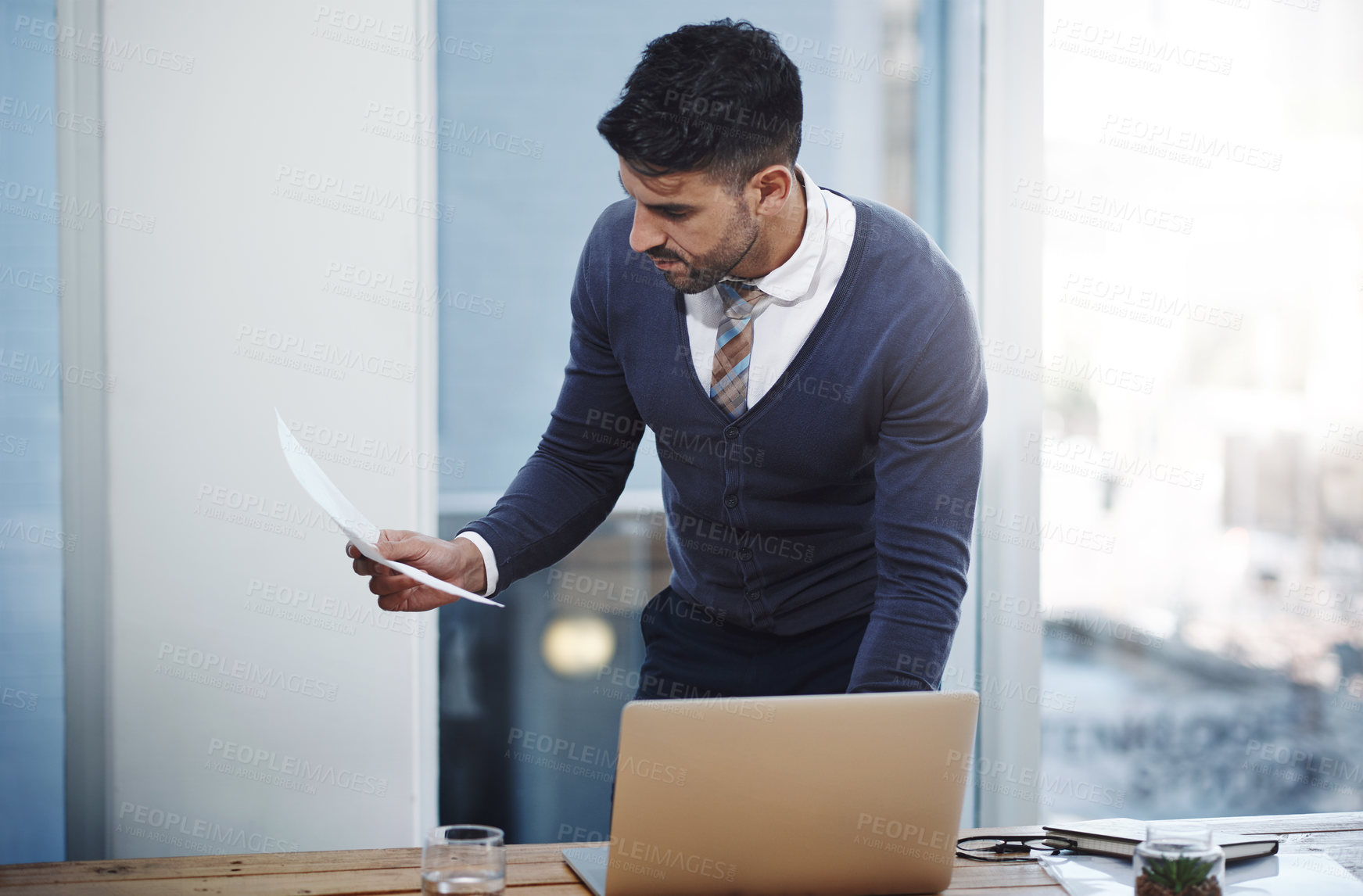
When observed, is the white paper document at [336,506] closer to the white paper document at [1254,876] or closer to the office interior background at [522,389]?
the white paper document at [1254,876]

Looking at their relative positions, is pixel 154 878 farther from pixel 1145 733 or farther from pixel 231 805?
pixel 1145 733

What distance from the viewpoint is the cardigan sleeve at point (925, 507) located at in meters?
1.36

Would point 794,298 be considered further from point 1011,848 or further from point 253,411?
point 253,411

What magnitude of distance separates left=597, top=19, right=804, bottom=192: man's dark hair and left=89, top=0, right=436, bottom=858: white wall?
0.93 meters

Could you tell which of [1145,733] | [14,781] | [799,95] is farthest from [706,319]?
[1145,733]

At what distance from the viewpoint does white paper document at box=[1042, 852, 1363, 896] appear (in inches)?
43.6

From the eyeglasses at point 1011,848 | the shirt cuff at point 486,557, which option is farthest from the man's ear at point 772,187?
the eyeglasses at point 1011,848

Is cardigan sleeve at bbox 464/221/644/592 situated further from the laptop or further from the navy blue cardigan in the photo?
the laptop

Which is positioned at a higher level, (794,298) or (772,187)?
(772,187)

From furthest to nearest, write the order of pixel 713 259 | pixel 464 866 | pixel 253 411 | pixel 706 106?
1. pixel 253 411
2. pixel 713 259
3. pixel 706 106
4. pixel 464 866

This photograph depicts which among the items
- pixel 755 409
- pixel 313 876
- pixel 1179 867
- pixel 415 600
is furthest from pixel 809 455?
pixel 313 876

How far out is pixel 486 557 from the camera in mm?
1544

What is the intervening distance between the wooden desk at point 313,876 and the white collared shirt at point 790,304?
466mm

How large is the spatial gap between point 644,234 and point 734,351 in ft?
0.73
